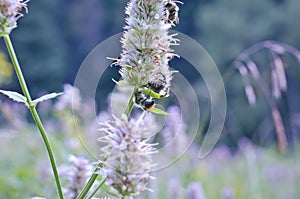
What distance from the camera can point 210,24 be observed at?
59.7 feet

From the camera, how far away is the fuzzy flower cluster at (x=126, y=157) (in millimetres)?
1127

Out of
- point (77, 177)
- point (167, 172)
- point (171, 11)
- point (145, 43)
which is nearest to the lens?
point (145, 43)

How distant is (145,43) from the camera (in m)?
1.24

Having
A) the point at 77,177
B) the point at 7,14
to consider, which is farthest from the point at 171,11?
the point at 77,177

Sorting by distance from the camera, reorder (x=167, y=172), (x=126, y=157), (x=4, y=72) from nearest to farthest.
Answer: (x=126, y=157) → (x=167, y=172) → (x=4, y=72)

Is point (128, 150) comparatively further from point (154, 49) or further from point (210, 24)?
point (210, 24)

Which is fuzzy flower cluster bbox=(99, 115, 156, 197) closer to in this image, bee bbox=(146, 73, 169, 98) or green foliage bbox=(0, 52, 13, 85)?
bee bbox=(146, 73, 169, 98)

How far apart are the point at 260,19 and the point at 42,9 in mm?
7056

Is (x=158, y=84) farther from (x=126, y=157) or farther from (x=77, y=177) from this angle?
(x=77, y=177)

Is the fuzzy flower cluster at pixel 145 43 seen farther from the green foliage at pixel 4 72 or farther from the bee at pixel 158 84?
the green foliage at pixel 4 72

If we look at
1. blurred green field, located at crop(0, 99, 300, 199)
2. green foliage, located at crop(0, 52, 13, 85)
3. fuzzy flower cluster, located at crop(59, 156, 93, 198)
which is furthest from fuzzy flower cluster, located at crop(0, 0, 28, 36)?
green foliage, located at crop(0, 52, 13, 85)

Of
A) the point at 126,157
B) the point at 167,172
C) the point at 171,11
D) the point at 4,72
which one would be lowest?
the point at 126,157

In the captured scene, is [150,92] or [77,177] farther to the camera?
[77,177]

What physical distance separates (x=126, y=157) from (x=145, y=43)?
24cm
